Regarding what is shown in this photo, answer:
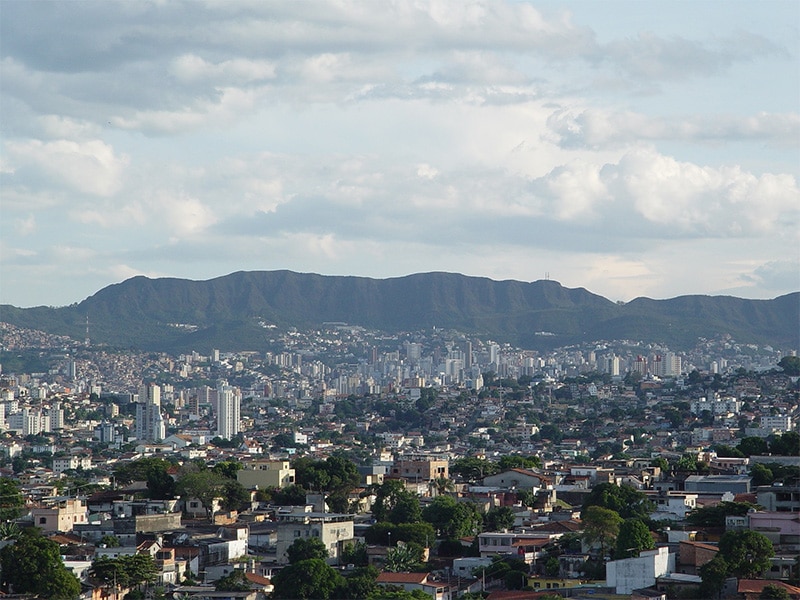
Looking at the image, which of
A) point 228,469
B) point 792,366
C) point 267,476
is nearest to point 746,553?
point 267,476

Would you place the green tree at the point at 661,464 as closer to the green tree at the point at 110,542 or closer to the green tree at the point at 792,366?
the green tree at the point at 110,542

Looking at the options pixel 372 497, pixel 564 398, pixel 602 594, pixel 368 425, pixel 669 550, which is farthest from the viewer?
pixel 564 398

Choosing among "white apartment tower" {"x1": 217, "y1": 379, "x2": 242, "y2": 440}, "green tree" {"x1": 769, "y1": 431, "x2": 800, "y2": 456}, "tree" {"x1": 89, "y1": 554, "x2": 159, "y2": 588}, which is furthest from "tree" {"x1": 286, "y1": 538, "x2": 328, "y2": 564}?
"white apartment tower" {"x1": 217, "y1": 379, "x2": 242, "y2": 440}

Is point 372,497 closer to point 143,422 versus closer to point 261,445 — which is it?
point 261,445

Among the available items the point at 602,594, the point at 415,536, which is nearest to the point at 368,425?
the point at 415,536

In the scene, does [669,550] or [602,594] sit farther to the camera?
[669,550]

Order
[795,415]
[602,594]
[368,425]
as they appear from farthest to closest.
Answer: [368,425] → [795,415] → [602,594]

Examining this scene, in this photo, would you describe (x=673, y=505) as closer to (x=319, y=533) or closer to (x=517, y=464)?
(x=319, y=533)
